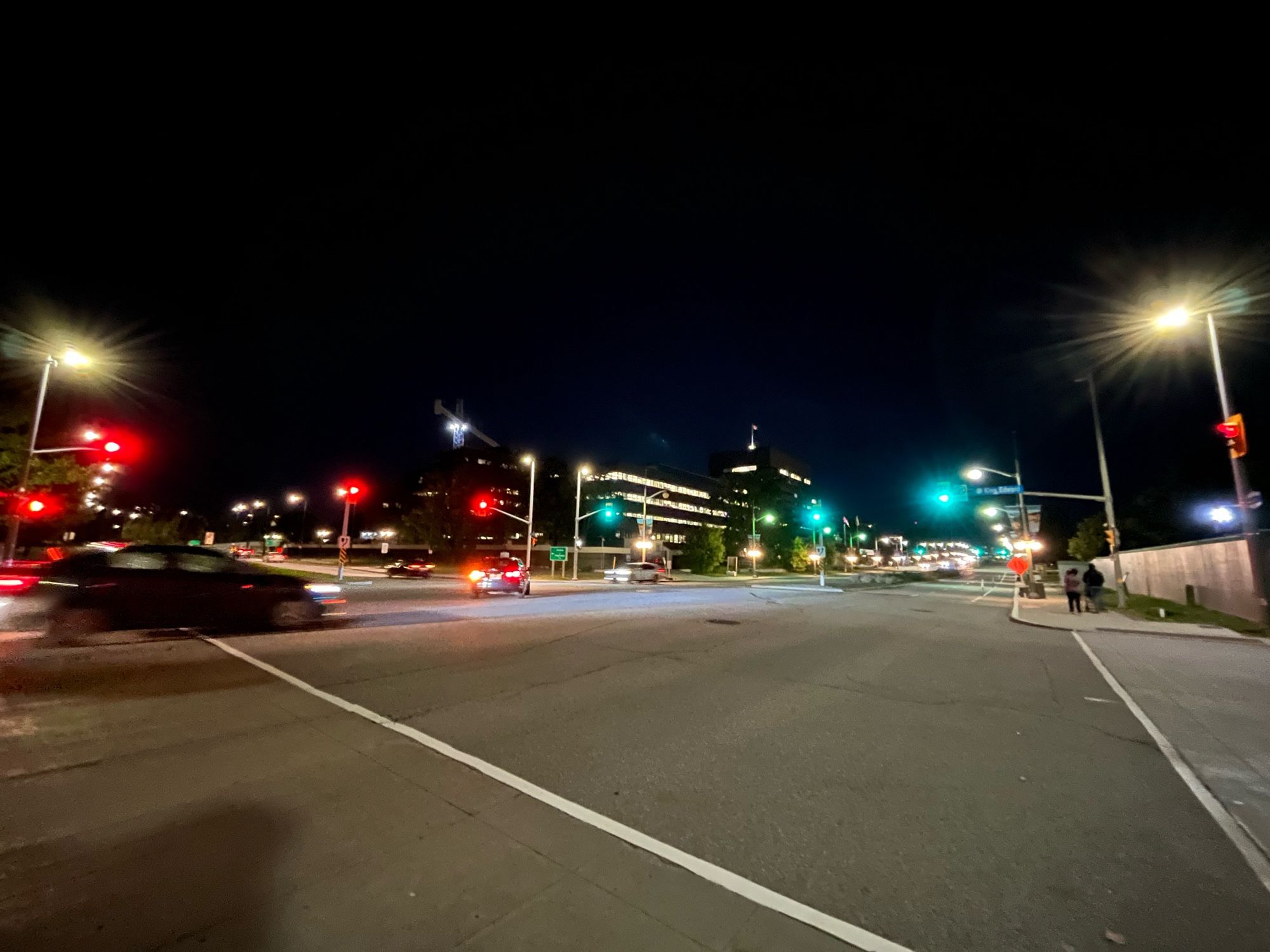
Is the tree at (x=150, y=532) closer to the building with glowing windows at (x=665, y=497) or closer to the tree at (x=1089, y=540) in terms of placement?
the building with glowing windows at (x=665, y=497)

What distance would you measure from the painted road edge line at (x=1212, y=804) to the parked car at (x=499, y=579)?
2105cm

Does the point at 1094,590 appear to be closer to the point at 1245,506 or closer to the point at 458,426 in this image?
the point at 1245,506

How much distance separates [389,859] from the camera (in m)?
3.43

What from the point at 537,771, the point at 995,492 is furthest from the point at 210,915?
the point at 995,492

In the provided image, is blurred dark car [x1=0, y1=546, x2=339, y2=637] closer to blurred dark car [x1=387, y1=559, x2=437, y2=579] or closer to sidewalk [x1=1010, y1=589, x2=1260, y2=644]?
sidewalk [x1=1010, y1=589, x2=1260, y2=644]

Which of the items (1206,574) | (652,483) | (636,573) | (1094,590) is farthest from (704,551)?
(1206,574)

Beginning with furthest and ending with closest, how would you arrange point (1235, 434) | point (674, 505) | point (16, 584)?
1. point (674, 505)
2. point (1235, 434)
3. point (16, 584)

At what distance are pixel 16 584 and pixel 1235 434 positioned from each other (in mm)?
26992

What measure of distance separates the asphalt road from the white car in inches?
1253

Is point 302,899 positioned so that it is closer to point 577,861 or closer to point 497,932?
point 497,932

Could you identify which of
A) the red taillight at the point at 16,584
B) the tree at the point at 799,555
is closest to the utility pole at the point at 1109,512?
the red taillight at the point at 16,584

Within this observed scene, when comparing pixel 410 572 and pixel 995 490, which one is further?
pixel 410 572

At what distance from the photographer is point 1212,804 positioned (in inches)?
184

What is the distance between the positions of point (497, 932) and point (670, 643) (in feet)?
29.8
